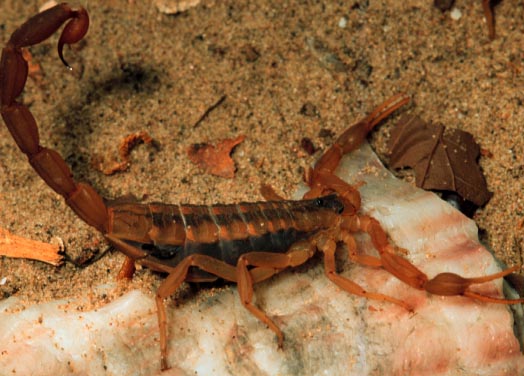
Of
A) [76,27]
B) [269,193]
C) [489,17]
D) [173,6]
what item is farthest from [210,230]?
[489,17]

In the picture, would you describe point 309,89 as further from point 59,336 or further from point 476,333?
point 59,336

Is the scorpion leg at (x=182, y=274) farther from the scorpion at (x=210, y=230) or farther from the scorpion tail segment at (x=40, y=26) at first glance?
the scorpion tail segment at (x=40, y=26)

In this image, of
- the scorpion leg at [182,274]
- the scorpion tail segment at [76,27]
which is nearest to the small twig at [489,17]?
the scorpion leg at [182,274]

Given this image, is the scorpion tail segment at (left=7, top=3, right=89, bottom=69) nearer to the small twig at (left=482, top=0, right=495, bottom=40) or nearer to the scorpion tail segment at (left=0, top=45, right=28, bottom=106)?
the scorpion tail segment at (left=0, top=45, right=28, bottom=106)

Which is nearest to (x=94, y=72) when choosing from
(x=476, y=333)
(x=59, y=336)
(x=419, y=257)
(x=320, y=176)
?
(x=320, y=176)

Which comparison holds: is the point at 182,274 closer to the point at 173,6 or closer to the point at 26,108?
the point at 26,108

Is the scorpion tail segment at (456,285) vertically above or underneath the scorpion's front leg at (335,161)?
underneath
